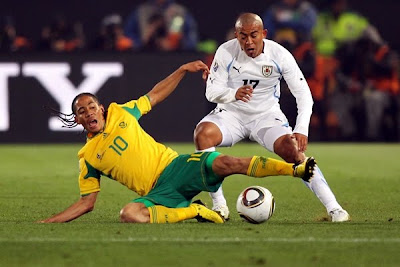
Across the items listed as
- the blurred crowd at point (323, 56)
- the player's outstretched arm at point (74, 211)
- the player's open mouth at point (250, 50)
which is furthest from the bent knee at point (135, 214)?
the blurred crowd at point (323, 56)

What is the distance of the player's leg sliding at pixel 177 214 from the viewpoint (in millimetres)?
8539

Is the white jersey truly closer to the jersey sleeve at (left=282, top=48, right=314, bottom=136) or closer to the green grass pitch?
the jersey sleeve at (left=282, top=48, right=314, bottom=136)

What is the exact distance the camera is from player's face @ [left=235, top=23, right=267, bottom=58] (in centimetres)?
925

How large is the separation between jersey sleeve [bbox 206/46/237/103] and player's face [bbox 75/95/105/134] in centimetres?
115

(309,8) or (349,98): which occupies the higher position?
(309,8)

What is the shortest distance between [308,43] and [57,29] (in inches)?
172

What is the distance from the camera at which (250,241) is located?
7414 millimetres

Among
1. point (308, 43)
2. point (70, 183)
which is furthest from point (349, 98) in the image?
point (70, 183)

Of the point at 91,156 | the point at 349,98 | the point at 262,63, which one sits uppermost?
the point at 262,63

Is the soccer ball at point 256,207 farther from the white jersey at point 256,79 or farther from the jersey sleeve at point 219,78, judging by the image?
the jersey sleeve at point 219,78

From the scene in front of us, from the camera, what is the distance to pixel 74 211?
8.65m

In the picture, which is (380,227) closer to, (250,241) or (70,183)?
(250,241)

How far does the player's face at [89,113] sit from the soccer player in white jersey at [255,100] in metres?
1.01

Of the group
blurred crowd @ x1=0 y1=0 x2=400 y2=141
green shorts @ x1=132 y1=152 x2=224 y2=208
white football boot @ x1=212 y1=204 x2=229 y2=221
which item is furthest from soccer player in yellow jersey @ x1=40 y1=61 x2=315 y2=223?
blurred crowd @ x1=0 y1=0 x2=400 y2=141
